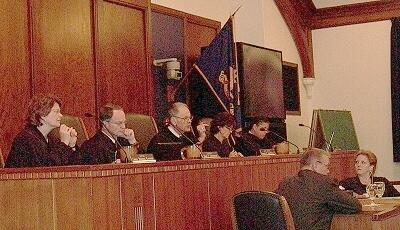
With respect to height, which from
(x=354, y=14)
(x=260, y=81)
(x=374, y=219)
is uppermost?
(x=354, y=14)

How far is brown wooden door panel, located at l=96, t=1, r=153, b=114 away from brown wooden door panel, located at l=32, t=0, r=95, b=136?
18cm

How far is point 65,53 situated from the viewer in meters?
6.50

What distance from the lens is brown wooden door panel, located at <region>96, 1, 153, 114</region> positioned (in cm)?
704

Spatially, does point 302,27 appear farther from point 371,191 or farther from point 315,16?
point 371,191

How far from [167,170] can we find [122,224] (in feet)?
1.79

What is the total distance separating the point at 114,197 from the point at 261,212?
83 cm

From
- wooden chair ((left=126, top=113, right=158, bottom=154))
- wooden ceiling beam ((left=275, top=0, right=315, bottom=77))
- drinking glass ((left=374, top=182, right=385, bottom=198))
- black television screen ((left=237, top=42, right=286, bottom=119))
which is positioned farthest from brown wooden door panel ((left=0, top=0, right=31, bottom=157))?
wooden ceiling beam ((left=275, top=0, right=315, bottom=77))

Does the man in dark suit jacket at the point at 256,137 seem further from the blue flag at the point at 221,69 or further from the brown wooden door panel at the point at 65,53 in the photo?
the brown wooden door panel at the point at 65,53

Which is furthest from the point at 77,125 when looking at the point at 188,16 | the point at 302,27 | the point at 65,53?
the point at 302,27

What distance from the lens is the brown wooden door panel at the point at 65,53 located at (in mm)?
6223

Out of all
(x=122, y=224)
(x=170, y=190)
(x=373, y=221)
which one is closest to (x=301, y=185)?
(x=373, y=221)

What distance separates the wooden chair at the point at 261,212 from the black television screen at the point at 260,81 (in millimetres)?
4468

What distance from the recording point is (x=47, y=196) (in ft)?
12.3

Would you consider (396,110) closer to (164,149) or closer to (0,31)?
(164,149)
